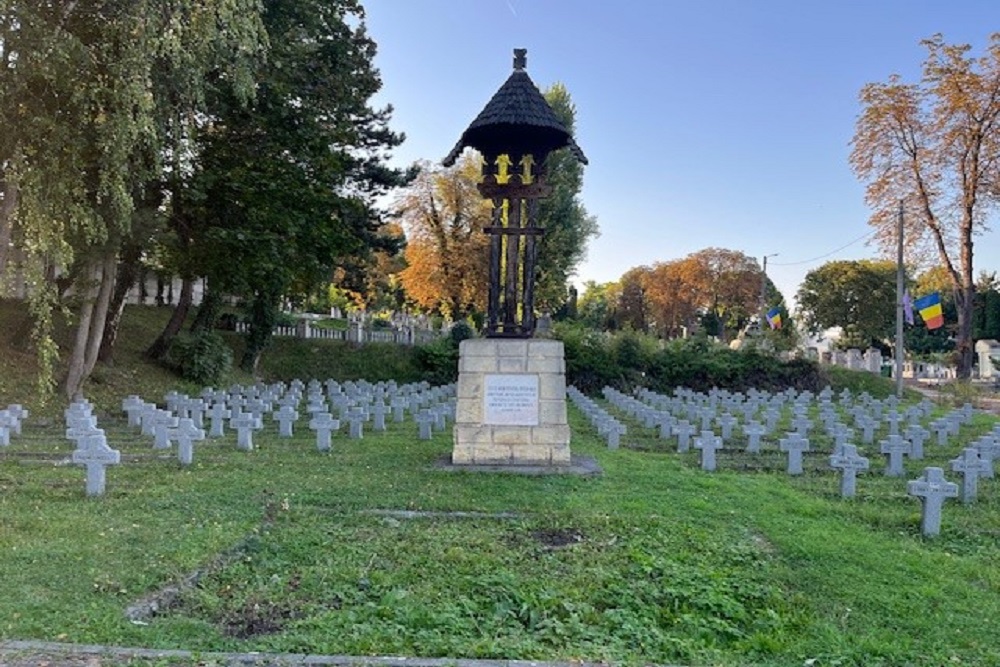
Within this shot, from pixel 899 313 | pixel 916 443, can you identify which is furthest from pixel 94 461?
pixel 899 313

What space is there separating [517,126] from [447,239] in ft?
83.3

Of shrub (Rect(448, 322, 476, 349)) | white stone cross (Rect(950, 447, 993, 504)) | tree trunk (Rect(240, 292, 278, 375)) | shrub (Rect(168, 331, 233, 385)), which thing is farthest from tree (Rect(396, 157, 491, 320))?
white stone cross (Rect(950, 447, 993, 504))

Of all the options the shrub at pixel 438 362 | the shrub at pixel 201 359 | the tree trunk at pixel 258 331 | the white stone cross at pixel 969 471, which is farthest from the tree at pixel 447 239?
the white stone cross at pixel 969 471

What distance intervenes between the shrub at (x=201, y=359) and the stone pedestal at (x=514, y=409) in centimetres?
1274

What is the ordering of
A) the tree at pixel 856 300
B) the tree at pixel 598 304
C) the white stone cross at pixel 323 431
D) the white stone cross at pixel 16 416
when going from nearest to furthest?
1. the white stone cross at pixel 323 431
2. the white stone cross at pixel 16 416
3. the tree at pixel 856 300
4. the tree at pixel 598 304

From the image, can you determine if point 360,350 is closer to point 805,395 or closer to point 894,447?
point 805,395

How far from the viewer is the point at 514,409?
9.27m

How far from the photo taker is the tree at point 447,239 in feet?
112

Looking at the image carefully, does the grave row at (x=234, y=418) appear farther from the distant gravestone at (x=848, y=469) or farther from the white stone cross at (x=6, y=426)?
the distant gravestone at (x=848, y=469)

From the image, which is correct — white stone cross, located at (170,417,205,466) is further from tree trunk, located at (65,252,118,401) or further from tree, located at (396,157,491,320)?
tree, located at (396,157,491,320)

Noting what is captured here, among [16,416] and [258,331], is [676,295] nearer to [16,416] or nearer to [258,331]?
[258,331]

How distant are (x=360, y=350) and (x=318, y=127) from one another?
11.9 meters

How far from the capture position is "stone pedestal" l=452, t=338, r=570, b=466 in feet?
30.3

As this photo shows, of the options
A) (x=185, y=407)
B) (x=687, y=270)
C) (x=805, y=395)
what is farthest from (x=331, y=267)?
(x=687, y=270)
